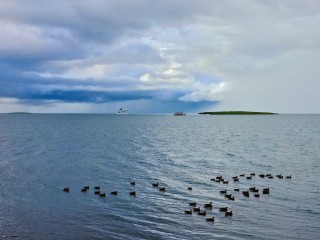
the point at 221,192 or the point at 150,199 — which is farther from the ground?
the point at 221,192

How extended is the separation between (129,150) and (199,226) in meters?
55.4

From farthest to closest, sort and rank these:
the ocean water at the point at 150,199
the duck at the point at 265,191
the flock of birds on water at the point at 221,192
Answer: the duck at the point at 265,191, the flock of birds on water at the point at 221,192, the ocean water at the point at 150,199

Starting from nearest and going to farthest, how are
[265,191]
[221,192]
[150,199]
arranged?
1. [150,199]
2. [221,192]
3. [265,191]

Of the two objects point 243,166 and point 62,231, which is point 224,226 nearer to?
point 62,231

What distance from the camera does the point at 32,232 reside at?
28.8 metres

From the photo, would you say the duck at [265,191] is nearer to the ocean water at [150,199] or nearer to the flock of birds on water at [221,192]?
the flock of birds on water at [221,192]

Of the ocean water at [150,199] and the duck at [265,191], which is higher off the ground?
the duck at [265,191]

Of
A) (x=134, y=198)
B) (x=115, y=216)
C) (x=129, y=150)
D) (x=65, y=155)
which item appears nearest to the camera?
(x=115, y=216)

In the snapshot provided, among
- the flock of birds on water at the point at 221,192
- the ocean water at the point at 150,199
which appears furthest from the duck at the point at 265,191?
the ocean water at the point at 150,199

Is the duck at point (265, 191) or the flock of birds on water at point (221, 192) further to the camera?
the duck at point (265, 191)

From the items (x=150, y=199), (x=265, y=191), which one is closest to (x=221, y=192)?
(x=265, y=191)

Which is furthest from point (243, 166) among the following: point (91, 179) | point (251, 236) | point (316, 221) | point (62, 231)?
point (62, 231)

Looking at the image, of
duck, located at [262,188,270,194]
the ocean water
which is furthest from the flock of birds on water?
the ocean water

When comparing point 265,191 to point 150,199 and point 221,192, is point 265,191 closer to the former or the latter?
point 221,192
